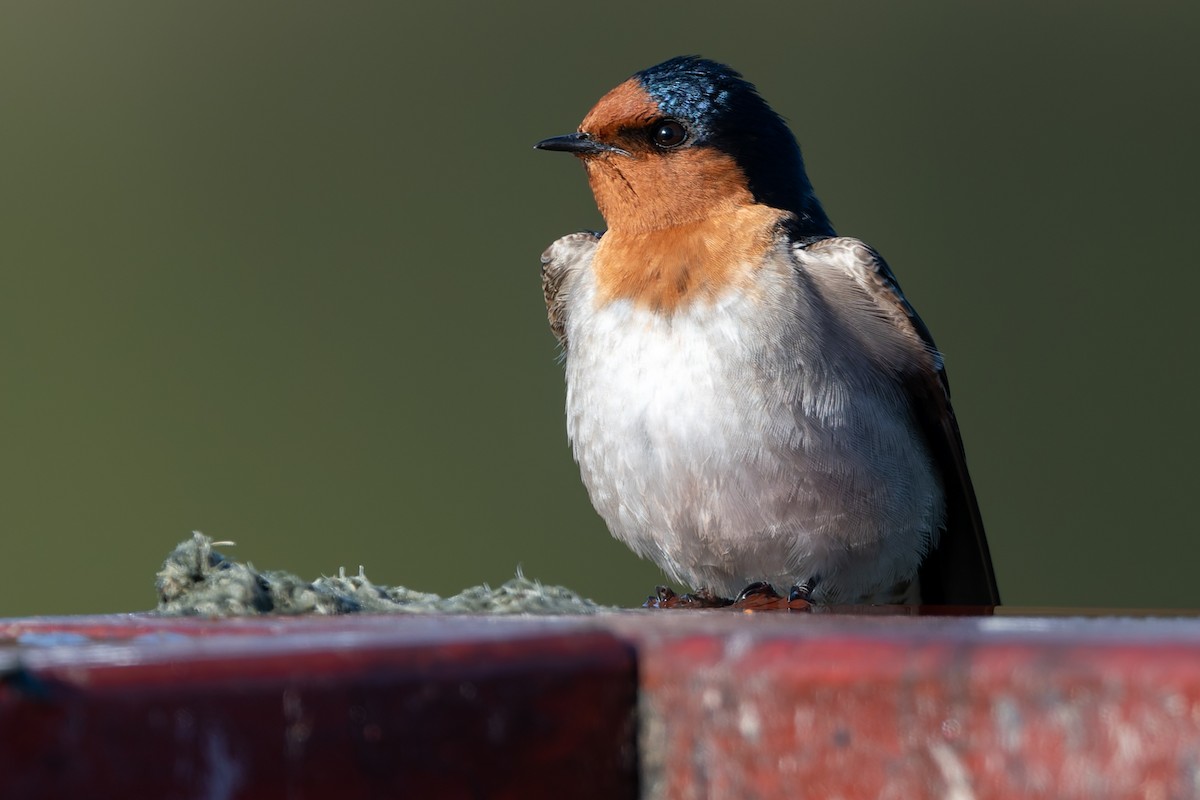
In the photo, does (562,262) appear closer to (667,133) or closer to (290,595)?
(667,133)

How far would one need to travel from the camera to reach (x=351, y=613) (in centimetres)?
160

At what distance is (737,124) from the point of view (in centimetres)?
329

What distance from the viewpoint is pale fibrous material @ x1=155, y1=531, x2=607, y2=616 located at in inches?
63.1

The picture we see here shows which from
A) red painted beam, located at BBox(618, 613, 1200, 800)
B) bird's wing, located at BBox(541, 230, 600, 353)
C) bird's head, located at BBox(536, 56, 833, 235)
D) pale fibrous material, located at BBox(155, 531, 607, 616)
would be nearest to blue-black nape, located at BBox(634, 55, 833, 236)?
bird's head, located at BBox(536, 56, 833, 235)

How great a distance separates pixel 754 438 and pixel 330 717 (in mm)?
1912

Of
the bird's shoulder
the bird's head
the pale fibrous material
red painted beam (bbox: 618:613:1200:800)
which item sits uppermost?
the bird's head

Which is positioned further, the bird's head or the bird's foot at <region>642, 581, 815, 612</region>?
the bird's head

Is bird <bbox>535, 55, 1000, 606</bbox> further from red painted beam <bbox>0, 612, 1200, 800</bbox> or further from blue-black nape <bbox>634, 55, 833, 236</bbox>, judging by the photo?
red painted beam <bbox>0, 612, 1200, 800</bbox>

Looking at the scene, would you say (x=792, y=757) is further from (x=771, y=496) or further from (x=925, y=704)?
(x=771, y=496)

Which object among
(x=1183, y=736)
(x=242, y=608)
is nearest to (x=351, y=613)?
(x=242, y=608)

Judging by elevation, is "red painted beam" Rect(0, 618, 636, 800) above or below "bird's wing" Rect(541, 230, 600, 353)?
below

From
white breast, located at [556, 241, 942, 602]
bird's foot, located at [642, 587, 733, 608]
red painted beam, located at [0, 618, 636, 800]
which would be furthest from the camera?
white breast, located at [556, 241, 942, 602]

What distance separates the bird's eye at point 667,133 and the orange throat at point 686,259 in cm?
22

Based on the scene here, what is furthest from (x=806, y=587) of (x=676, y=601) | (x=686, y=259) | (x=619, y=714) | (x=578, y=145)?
(x=619, y=714)
